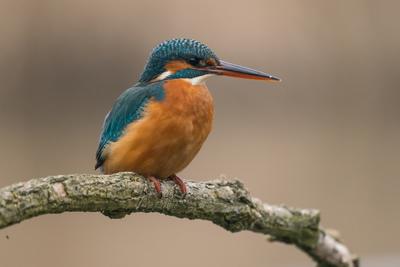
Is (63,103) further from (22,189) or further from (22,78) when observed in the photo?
(22,189)

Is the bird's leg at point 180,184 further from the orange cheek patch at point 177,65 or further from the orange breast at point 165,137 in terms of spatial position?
the orange cheek patch at point 177,65

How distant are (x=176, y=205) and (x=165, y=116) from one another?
349 mm

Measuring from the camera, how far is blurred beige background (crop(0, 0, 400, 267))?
25.9ft

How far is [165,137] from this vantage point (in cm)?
306

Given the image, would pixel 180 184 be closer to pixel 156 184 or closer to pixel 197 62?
pixel 156 184

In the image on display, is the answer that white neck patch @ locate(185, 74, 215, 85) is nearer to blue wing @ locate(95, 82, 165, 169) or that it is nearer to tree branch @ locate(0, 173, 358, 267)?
blue wing @ locate(95, 82, 165, 169)

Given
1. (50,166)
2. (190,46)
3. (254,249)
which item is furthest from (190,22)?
(190,46)

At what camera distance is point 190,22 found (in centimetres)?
1131

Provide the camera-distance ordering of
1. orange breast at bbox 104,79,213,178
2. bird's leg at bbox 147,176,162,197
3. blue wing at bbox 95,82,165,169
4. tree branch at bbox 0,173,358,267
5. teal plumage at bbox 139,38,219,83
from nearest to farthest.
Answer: tree branch at bbox 0,173,358,267, bird's leg at bbox 147,176,162,197, orange breast at bbox 104,79,213,178, blue wing at bbox 95,82,165,169, teal plumage at bbox 139,38,219,83

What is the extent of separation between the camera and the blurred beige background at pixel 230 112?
7.88 meters

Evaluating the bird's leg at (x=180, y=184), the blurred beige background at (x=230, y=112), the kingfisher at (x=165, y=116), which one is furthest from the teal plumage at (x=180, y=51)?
the blurred beige background at (x=230, y=112)

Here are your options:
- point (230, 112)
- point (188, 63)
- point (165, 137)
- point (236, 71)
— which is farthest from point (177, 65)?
point (230, 112)

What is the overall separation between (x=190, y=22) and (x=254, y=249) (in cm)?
434

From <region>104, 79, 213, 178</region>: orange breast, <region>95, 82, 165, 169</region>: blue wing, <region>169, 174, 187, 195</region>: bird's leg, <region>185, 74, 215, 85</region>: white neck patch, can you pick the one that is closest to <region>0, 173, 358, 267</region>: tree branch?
<region>169, 174, 187, 195</region>: bird's leg
